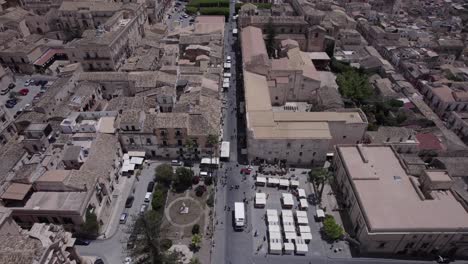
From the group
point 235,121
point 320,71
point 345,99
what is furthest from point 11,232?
point 320,71

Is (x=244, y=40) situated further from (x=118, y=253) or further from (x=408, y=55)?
(x=118, y=253)

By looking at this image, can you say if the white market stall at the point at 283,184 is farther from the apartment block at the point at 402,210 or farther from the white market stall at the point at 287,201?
the apartment block at the point at 402,210

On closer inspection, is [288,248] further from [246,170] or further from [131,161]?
[131,161]

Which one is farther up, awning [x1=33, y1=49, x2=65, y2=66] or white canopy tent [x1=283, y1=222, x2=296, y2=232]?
awning [x1=33, y1=49, x2=65, y2=66]

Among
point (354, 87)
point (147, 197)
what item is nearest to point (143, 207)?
point (147, 197)

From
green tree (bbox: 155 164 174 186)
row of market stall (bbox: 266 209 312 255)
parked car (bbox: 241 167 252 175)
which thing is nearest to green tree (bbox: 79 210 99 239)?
green tree (bbox: 155 164 174 186)

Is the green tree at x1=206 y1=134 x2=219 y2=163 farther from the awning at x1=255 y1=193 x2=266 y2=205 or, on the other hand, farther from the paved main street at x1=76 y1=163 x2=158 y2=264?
the awning at x1=255 y1=193 x2=266 y2=205

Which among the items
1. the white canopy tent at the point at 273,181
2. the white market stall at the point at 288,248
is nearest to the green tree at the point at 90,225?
the white market stall at the point at 288,248
